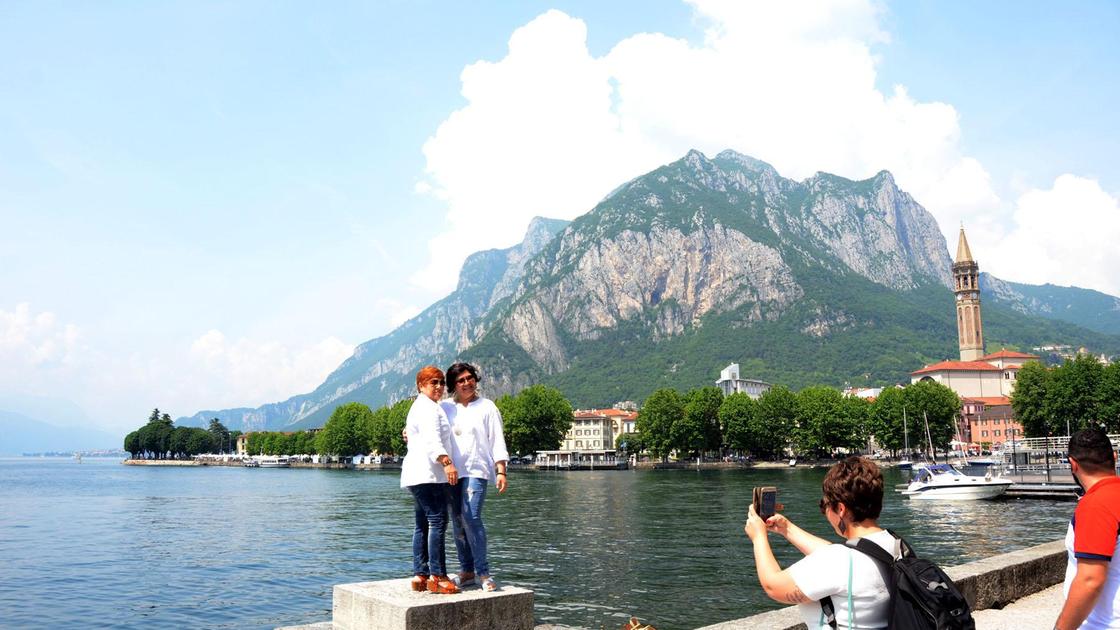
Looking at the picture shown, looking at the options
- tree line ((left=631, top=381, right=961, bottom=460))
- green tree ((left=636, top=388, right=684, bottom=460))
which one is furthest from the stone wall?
green tree ((left=636, top=388, right=684, bottom=460))

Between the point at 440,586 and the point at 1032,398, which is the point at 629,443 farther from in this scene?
the point at 440,586

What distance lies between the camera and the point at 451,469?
8.22 m

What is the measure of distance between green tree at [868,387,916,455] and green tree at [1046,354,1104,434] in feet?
61.7

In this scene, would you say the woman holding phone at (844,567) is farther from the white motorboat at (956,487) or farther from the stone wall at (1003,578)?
the white motorboat at (956,487)

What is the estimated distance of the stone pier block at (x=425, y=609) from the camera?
23.9 feet

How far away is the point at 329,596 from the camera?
874 inches

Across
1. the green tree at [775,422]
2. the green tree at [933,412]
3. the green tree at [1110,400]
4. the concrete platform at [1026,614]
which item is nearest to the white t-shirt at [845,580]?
the concrete platform at [1026,614]

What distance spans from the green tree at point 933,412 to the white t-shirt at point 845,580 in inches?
4730

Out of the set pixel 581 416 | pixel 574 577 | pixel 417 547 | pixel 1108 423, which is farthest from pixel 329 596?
pixel 581 416

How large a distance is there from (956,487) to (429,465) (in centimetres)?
5732

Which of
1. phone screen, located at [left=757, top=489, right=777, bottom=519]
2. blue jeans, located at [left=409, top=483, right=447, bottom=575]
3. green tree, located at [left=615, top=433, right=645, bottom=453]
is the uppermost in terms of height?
phone screen, located at [left=757, top=489, right=777, bottom=519]

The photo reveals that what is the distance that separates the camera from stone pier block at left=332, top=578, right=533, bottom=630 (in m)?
7.27

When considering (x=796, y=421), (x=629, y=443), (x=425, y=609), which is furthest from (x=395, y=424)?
(x=425, y=609)

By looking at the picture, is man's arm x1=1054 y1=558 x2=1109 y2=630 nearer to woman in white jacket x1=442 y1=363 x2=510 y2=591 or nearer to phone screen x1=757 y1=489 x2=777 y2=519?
phone screen x1=757 y1=489 x2=777 y2=519
